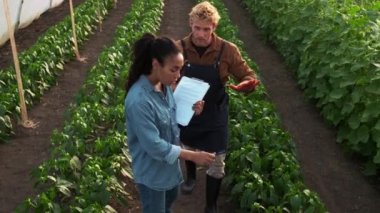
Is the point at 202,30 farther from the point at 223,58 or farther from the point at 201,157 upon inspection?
the point at 201,157

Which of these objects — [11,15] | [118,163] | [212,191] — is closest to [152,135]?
[212,191]

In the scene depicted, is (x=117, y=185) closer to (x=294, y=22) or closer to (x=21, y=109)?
(x=21, y=109)

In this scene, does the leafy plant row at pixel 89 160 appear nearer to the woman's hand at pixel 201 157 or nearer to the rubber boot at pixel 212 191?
the rubber boot at pixel 212 191

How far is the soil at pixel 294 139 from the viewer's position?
485 cm

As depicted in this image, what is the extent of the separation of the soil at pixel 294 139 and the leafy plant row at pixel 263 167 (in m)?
0.44

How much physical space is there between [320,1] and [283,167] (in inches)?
151

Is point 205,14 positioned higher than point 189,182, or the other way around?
point 205,14

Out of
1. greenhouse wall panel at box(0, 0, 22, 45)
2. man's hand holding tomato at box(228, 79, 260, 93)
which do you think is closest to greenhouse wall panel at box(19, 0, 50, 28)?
greenhouse wall panel at box(0, 0, 22, 45)

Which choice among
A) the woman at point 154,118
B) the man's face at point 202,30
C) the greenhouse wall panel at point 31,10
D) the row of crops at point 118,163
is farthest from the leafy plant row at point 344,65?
the greenhouse wall panel at point 31,10

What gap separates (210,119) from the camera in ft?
12.9

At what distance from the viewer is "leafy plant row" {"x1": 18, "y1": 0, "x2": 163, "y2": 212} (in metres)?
4.02

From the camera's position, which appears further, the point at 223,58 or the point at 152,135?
the point at 223,58

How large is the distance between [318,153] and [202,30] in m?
2.94

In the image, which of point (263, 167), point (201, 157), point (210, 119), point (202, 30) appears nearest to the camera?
point (201, 157)
